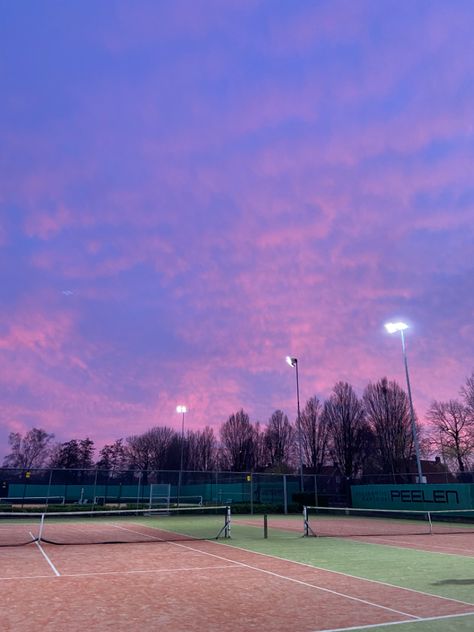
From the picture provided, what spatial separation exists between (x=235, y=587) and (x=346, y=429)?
A: 65203mm

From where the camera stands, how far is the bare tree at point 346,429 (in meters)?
→ 70.4

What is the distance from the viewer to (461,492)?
30734mm

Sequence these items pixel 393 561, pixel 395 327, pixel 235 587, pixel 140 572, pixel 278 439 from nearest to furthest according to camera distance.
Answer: pixel 235 587, pixel 140 572, pixel 393 561, pixel 395 327, pixel 278 439

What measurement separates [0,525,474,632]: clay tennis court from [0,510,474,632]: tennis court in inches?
0.7

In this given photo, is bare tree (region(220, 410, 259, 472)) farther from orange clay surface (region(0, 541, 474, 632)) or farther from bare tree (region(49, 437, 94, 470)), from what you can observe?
orange clay surface (region(0, 541, 474, 632))

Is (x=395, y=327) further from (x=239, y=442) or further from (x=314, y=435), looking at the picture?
(x=239, y=442)

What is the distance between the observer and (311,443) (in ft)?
245

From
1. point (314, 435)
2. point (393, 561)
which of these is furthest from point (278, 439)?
point (393, 561)

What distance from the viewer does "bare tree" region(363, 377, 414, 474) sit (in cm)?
6425

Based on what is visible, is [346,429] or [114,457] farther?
[114,457]

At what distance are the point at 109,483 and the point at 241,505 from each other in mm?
11091

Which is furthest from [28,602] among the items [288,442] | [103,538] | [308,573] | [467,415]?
[288,442]

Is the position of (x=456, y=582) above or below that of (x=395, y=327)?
below

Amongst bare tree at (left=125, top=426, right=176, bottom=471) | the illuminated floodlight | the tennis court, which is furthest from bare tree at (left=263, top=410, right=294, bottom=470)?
the tennis court
